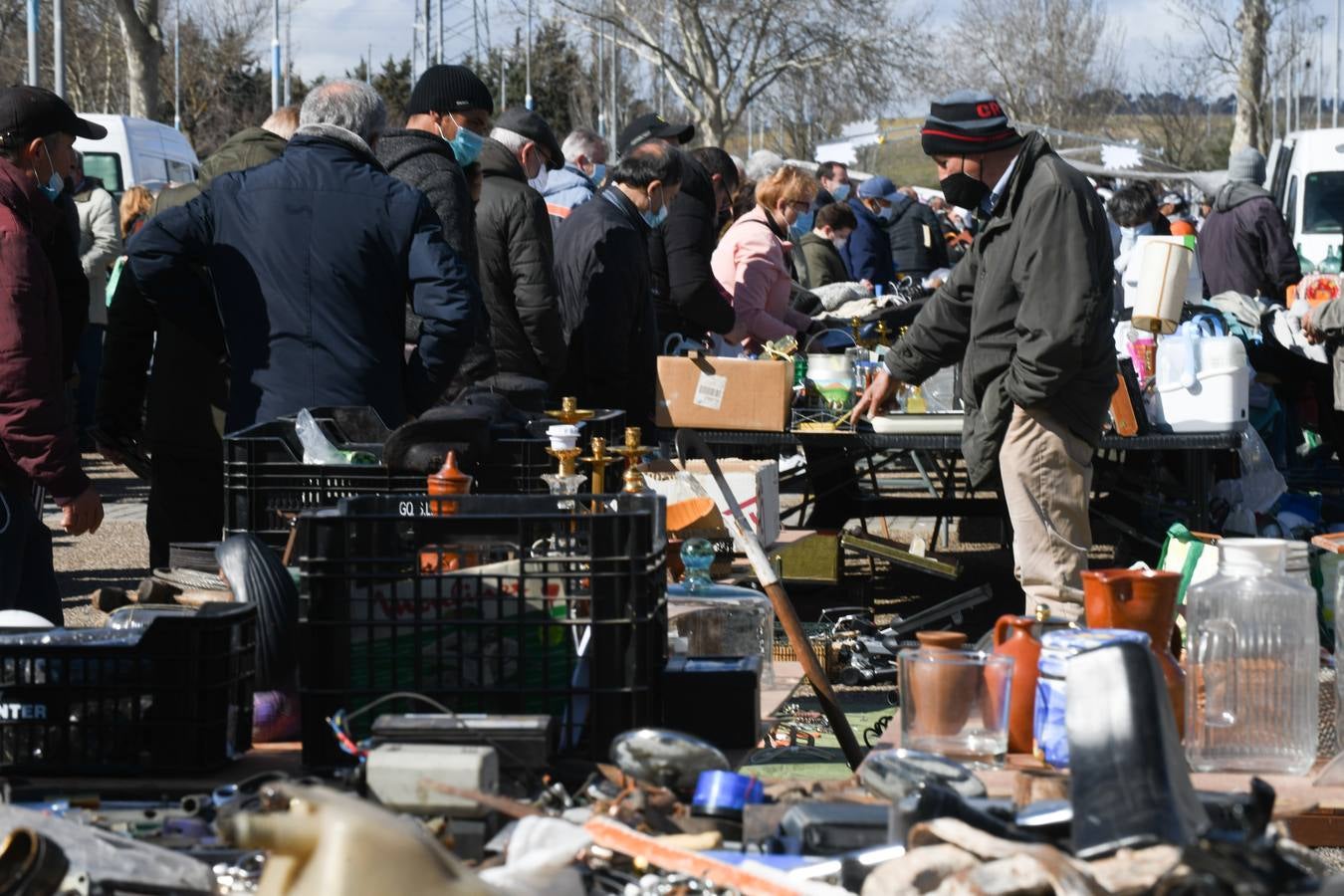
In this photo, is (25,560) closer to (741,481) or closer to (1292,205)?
(741,481)

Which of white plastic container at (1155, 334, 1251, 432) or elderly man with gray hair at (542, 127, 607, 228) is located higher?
elderly man with gray hair at (542, 127, 607, 228)

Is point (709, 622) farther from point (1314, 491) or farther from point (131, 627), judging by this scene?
point (1314, 491)

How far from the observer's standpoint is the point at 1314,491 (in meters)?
8.94

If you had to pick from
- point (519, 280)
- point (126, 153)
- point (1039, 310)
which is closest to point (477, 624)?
point (1039, 310)

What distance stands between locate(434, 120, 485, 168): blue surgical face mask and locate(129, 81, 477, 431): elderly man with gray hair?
1.47 m

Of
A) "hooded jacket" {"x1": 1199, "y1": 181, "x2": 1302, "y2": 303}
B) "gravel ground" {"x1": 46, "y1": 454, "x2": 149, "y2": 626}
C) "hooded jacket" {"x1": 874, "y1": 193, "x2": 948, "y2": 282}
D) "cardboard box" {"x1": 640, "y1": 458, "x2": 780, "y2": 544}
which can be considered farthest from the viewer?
"hooded jacket" {"x1": 874, "y1": 193, "x2": 948, "y2": 282}

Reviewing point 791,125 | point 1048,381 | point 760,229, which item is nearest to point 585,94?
point 791,125

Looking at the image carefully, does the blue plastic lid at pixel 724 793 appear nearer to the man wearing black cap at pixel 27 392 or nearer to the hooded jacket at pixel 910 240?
the man wearing black cap at pixel 27 392

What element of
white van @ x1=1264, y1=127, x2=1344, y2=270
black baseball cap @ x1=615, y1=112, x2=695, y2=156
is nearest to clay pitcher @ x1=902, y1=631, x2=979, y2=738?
black baseball cap @ x1=615, y1=112, x2=695, y2=156

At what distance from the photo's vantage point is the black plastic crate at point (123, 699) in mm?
2512

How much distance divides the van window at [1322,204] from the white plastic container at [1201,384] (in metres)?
10.5

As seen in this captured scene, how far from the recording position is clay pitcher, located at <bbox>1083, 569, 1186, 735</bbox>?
279 cm

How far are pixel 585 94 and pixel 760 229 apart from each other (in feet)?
162

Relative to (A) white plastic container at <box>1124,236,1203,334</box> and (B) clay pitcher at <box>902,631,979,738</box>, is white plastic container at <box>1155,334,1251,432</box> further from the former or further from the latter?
(B) clay pitcher at <box>902,631,979,738</box>
